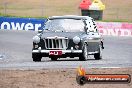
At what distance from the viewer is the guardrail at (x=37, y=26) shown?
3809cm

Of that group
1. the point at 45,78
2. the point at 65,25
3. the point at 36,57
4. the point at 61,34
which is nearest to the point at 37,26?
the point at 65,25

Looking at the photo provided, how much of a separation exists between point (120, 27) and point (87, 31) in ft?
63.2

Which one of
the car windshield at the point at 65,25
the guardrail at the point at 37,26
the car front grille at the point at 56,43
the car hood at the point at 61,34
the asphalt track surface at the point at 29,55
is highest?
the car windshield at the point at 65,25

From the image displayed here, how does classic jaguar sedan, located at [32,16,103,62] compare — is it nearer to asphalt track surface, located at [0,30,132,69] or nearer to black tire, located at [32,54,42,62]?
black tire, located at [32,54,42,62]

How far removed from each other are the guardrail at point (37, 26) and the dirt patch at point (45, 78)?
22.8 m

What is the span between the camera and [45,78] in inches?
517

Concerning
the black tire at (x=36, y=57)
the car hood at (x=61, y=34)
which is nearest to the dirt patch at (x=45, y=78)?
the car hood at (x=61, y=34)

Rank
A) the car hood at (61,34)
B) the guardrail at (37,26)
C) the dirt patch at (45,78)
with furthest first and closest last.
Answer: the guardrail at (37,26)
the car hood at (61,34)
the dirt patch at (45,78)

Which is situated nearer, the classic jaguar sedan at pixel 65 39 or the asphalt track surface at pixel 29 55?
the classic jaguar sedan at pixel 65 39

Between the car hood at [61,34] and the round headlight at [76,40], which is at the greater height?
the car hood at [61,34]

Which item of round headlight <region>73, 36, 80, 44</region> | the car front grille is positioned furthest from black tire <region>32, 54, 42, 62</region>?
round headlight <region>73, 36, 80, 44</region>

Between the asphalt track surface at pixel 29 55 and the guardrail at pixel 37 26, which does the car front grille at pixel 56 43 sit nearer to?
the asphalt track surface at pixel 29 55

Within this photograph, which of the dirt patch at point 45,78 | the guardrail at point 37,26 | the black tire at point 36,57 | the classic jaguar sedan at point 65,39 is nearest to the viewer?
the dirt patch at point 45,78

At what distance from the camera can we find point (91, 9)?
1783 inches
